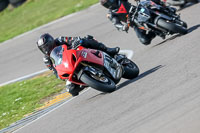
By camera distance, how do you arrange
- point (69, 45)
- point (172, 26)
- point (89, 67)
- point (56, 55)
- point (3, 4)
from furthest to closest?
point (3, 4), point (172, 26), point (69, 45), point (56, 55), point (89, 67)

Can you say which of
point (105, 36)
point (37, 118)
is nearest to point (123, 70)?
point (37, 118)

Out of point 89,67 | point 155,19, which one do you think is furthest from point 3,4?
point 89,67

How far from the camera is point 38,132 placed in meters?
7.97

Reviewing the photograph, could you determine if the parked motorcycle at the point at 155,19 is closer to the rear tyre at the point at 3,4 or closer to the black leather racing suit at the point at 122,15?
the black leather racing suit at the point at 122,15

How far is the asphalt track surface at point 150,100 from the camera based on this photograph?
239 inches

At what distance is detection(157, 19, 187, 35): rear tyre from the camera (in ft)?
35.1

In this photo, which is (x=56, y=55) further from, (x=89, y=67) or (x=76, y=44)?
(x=89, y=67)

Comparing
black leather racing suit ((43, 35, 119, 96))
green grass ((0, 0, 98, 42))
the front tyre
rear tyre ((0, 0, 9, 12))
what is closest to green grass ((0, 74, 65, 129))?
black leather racing suit ((43, 35, 119, 96))

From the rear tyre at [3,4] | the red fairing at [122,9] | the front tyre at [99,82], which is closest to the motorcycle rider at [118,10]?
the red fairing at [122,9]

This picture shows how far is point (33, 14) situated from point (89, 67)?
48.6 ft

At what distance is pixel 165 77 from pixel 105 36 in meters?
7.10

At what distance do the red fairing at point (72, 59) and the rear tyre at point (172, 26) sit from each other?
8.47ft

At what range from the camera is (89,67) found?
27.5 feet

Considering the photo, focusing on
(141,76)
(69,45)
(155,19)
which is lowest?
(155,19)
